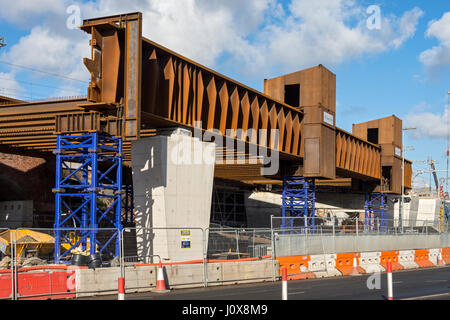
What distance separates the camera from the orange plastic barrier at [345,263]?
26.2 m

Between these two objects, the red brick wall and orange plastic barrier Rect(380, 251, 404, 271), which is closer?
orange plastic barrier Rect(380, 251, 404, 271)

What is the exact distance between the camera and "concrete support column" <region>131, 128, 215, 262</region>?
25.6m

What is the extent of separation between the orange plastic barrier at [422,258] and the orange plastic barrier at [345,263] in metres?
6.37

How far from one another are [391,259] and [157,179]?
12898 millimetres

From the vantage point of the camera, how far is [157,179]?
85.2 ft

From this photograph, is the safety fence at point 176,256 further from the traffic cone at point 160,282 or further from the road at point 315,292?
the road at point 315,292

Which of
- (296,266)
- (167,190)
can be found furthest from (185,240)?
(296,266)

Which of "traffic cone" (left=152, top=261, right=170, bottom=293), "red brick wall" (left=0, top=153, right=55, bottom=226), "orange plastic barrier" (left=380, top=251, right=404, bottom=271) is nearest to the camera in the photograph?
"traffic cone" (left=152, top=261, right=170, bottom=293)

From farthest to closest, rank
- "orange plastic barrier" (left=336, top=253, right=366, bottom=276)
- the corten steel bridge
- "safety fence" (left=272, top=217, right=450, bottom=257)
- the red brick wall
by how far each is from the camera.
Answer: the red brick wall < "orange plastic barrier" (left=336, top=253, right=366, bottom=276) < the corten steel bridge < "safety fence" (left=272, top=217, right=450, bottom=257)

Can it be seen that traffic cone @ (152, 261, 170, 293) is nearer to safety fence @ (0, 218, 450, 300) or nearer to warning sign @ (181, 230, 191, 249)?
safety fence @ (0, 218, 450, 300)

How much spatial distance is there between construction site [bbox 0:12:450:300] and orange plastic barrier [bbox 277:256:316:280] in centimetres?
5

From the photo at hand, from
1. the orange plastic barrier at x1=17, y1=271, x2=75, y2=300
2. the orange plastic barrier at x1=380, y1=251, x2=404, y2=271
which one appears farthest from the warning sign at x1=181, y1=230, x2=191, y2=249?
the orange plastic barrier at x1=380, y1=251, x2=404, y2=271

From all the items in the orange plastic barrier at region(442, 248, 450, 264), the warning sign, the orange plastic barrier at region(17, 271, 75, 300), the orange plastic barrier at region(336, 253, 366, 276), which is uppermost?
the warning sign

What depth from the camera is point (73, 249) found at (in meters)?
27.5
